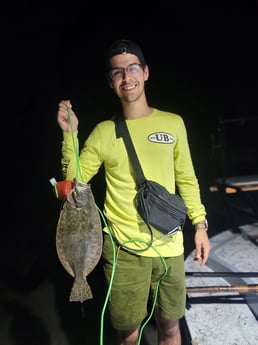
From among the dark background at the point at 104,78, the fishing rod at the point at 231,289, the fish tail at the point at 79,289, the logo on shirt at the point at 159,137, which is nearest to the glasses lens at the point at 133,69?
the logo on shirt at the point at 159,137

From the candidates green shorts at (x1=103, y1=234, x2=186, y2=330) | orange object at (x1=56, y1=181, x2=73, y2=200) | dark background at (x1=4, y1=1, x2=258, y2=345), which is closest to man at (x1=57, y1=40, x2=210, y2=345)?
green shorts at (x1=103, y1=234, x2=186, y2=330)

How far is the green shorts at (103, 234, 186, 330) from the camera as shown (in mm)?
1549

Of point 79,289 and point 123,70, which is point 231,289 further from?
point 123,70

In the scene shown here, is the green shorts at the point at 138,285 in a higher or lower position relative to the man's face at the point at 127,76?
lower

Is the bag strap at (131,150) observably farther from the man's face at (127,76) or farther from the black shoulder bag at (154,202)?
the man's face at (127,76)

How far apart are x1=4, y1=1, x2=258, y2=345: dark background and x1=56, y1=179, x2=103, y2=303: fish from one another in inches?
144

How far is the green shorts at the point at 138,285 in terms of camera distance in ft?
5.08

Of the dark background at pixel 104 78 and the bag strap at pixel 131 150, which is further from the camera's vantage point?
the dark background at pixel 104 78

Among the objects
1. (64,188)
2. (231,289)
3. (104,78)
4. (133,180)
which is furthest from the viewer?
(104,78)

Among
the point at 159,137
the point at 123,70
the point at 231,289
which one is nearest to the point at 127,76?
the point at 123,70

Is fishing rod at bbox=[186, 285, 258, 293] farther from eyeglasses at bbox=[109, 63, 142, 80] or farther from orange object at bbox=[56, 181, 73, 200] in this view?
eyeglasses at bbox=[109, 63, 142, 80]

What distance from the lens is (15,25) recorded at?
18.8 feet

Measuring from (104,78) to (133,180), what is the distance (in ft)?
18.4

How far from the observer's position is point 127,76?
4.75 ft
